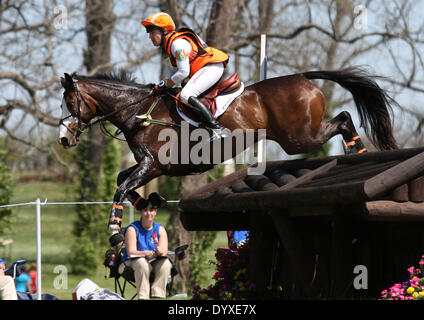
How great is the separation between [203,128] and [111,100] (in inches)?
38.3

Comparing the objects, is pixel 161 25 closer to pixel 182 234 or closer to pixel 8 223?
pixel 182 234

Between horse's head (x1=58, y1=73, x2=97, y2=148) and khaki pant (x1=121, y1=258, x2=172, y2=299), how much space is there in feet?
5.26

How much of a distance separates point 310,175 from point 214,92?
1452mm

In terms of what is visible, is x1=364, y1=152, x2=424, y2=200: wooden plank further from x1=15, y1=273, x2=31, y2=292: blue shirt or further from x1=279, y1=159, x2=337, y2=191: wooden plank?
x1=15, y1=273, x2=31, y2=292: blue shirt

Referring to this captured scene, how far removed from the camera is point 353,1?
56.6ft

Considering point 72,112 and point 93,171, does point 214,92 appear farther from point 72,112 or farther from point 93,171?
point 93,171

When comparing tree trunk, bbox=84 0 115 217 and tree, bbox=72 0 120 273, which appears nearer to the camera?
tree, bbox=72 0 120 273

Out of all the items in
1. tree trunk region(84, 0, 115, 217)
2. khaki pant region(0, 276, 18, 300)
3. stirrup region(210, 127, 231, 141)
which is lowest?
khaki pant region(0, 276, 18, 300)

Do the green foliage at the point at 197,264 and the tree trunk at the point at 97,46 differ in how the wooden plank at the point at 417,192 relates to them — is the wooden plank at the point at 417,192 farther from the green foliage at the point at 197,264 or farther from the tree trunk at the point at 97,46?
the tree trunk at the point at 97,46

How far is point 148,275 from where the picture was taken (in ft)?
24.0

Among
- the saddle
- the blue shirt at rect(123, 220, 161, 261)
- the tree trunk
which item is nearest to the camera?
the saddle

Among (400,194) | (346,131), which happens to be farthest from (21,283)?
(400,194)

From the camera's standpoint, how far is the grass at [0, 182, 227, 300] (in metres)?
12.1

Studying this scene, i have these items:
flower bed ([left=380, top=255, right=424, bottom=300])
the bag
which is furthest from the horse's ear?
flower bed ([left=380, top=255, right=424, bottom=300])
